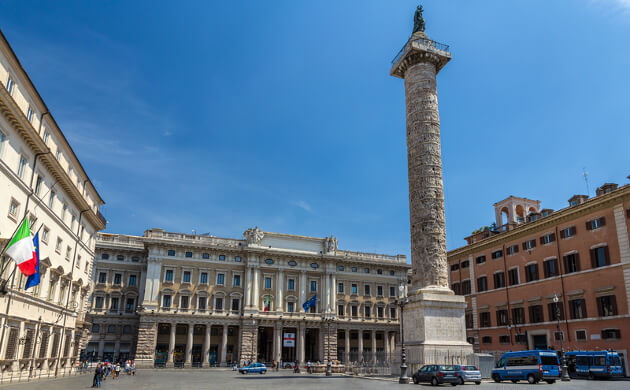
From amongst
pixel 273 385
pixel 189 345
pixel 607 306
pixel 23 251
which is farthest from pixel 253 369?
pixel 607 306

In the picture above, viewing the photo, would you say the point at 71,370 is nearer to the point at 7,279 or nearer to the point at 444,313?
the point at 7,279

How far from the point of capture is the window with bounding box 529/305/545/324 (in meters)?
36.0

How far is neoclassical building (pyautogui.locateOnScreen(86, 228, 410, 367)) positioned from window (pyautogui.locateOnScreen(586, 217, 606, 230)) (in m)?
21.4

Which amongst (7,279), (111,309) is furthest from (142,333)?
(7,279)

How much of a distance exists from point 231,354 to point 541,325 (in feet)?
111

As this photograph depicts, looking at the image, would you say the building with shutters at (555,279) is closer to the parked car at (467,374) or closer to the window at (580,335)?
the window at (580,335)

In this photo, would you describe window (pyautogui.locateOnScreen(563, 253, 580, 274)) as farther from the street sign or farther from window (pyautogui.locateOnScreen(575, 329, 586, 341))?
the street sign

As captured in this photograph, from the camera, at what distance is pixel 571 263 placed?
1336 inches

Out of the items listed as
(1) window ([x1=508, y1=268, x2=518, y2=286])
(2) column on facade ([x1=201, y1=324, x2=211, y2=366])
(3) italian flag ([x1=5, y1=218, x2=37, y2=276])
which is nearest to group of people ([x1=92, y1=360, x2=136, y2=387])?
(3) italian flag ([x1=5, y1=218, x2=37, y2=276])

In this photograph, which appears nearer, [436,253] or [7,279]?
[7,279]

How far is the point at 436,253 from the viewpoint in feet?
85.2

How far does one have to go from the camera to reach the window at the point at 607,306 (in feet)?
98.5

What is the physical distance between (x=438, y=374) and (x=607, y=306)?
53.1 feet

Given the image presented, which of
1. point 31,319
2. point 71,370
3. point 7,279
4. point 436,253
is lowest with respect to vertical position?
point 71,370
